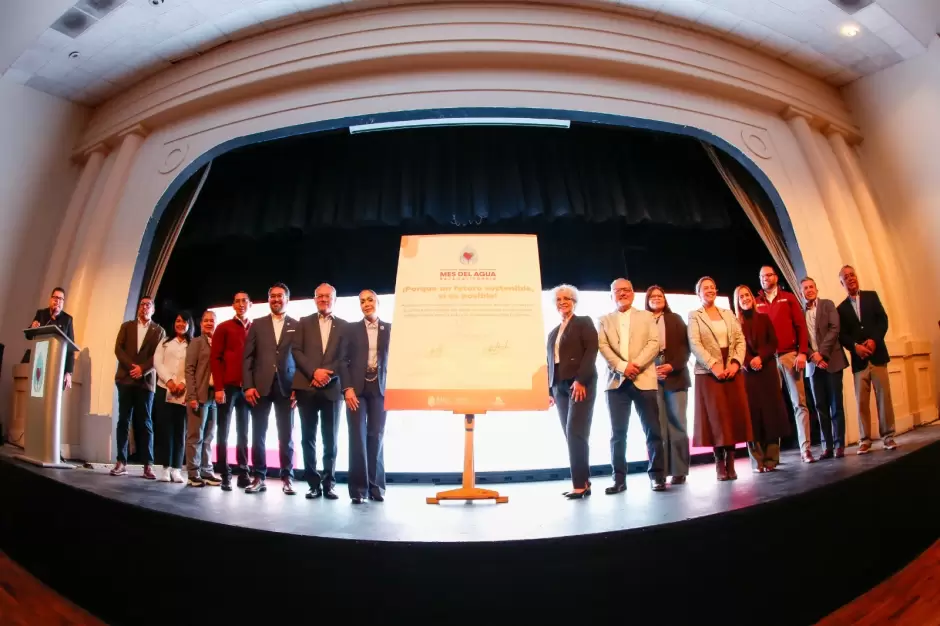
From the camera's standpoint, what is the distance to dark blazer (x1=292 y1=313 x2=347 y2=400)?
2.50 m

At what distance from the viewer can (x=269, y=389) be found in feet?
8.41

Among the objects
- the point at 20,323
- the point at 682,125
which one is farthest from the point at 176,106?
the point at 682,125

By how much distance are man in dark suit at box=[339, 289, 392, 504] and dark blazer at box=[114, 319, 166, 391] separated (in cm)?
103

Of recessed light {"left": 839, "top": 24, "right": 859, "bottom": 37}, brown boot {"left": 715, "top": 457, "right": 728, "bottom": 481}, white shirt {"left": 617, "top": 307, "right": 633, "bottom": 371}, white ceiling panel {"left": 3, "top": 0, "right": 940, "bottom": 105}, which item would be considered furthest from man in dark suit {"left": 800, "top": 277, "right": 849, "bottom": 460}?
recessed light {"left": 839, "top": 24, "right": 859, "bottom": 37}

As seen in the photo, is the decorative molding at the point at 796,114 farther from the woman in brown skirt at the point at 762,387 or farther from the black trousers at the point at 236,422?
the black trousers at the point at 236,422

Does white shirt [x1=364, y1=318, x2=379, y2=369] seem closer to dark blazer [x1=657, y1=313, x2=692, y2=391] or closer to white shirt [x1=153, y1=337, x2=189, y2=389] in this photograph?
white shirt [x1=153, y1=337, x2=189, y2=389]

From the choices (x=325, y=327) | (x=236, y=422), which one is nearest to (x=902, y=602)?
(x=325, y=327)

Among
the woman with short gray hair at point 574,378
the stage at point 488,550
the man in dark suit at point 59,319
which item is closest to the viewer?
the stage at point 488,550

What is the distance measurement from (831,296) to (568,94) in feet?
6.48

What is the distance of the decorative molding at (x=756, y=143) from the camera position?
9.15 feet

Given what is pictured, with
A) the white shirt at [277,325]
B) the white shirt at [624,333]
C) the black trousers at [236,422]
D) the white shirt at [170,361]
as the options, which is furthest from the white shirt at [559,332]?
the white shirt at [170,361]

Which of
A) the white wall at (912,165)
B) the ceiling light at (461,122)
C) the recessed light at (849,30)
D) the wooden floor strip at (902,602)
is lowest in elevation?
the wooden floor strip at (902,602)

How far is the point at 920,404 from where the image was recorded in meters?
1.86

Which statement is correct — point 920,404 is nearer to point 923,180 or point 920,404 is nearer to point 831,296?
point 831,296
